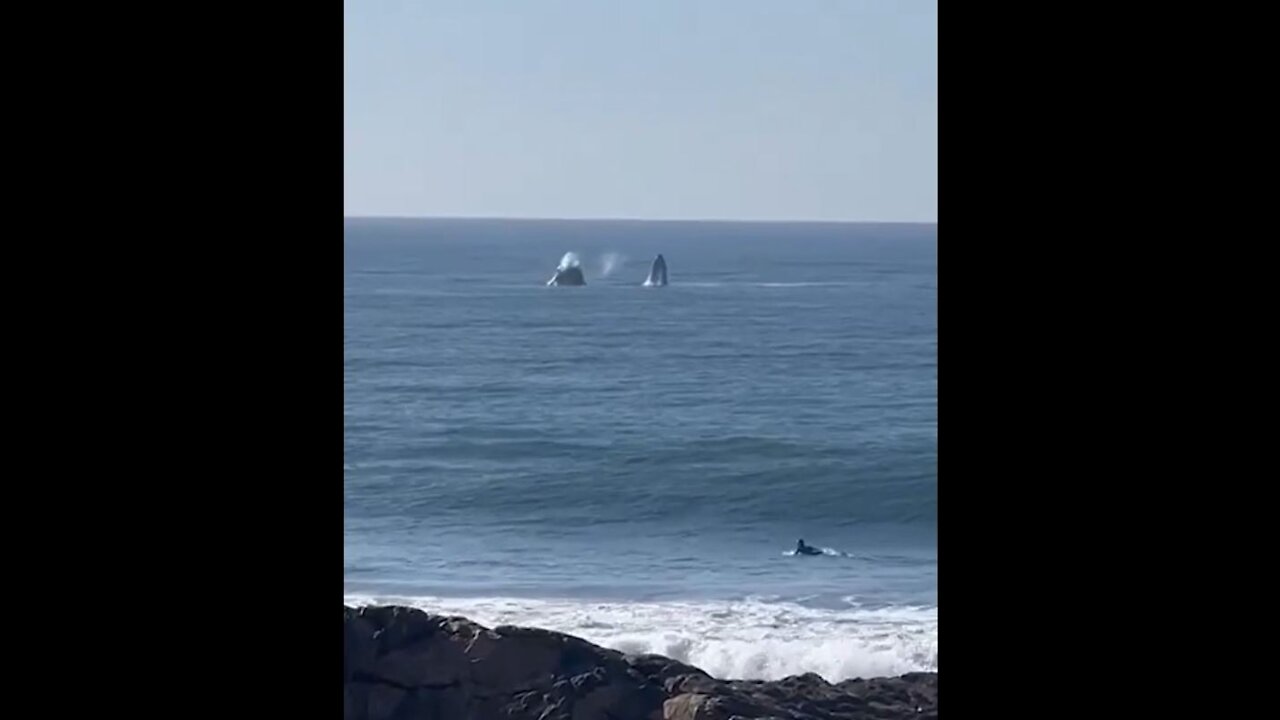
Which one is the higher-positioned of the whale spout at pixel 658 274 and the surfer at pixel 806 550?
the whale spout at pixel 658 274

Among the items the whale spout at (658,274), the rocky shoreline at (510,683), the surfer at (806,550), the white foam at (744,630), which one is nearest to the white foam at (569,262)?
the whale spout at (658,274)

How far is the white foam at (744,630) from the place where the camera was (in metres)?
10.8

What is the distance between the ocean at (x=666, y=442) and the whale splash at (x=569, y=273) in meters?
0.15

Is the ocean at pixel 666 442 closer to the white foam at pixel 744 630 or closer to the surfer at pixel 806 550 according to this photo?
the white foam at pixel 744 630

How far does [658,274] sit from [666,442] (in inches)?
380

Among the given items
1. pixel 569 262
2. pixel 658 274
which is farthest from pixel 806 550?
pixel 569 262

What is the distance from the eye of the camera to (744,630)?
1198 cm

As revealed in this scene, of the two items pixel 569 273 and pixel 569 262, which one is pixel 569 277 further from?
pixel 569 262

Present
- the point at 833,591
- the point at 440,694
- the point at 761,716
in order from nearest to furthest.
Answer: the point at 440,694 → the point at 761,716 → the point at 833,591

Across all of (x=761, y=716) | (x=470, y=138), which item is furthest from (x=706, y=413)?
(x=761, y=716)
